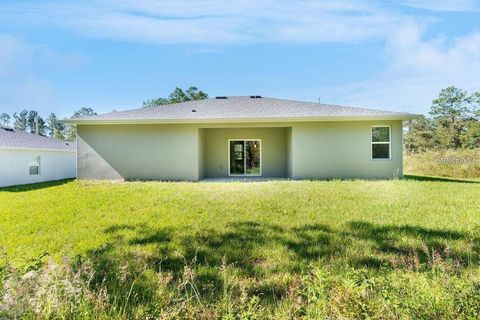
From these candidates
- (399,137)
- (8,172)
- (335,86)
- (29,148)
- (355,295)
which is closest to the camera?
(355,295)

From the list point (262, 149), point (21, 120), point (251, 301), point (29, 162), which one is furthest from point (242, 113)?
point (21, 120)

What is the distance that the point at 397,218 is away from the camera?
603cm

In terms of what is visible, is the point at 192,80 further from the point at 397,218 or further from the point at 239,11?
the point at 397,218

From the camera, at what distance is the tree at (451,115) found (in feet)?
110

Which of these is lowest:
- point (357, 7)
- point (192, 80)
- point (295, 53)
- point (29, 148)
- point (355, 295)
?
point (355, 295)

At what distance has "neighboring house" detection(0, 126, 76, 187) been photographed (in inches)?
587

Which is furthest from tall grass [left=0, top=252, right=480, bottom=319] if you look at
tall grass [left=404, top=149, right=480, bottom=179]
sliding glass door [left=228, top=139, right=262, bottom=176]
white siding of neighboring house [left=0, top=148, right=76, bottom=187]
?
tall grass [left=404, top=149, right=480, bottom=179]

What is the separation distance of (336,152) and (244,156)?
15.8 ft

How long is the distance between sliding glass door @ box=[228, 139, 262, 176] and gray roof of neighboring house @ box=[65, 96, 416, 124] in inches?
73.6

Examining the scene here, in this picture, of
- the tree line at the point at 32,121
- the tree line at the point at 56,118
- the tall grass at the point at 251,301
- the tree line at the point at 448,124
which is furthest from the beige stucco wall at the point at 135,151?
the tree line at the point at 32,121

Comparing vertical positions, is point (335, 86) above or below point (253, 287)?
above

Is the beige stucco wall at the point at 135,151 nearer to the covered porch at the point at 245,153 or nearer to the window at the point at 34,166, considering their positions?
the covered porch at the point at 245,153

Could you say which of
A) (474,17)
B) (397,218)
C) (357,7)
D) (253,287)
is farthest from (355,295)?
(474,17)

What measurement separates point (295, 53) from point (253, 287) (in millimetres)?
14504
